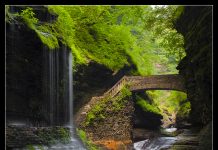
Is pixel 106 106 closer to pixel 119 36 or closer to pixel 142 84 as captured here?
pixel 142 84

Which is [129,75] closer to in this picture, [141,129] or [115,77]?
[115,77]

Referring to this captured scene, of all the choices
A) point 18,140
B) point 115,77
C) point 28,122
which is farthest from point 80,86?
point 18,140

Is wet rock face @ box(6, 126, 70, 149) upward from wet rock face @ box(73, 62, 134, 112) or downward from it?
downward

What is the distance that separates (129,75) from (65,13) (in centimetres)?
399

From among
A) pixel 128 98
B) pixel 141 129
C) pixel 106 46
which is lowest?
pixel 141 129

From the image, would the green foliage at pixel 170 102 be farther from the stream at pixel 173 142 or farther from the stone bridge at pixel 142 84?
the stream at pixel 173 142

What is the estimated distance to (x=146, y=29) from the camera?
519 inches

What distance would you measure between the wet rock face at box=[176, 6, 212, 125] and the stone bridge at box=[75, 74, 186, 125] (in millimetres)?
783

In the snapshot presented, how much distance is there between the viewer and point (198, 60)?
10.2 meters

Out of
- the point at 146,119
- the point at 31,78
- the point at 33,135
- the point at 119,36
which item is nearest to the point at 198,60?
the point at 119,36

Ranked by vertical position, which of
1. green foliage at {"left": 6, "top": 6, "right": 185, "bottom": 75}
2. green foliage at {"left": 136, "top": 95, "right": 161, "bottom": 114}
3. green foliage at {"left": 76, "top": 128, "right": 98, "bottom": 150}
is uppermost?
green foliage at {"left": 6, "top": 6, "right": 185, "bottom": 75}

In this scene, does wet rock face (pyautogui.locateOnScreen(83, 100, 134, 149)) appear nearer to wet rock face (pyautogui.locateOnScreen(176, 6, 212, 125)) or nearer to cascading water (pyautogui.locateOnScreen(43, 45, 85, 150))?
cascading water (pyautogui.locateOnScreen(43, 45, 85, 150))

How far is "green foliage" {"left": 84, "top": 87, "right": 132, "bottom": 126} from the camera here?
13367 millimetres

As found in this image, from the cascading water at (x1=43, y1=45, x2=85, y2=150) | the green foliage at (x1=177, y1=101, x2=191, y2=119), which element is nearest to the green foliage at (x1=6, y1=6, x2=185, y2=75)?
the cascading water at (x1=43, y1=45, x2=85, y2=150)
